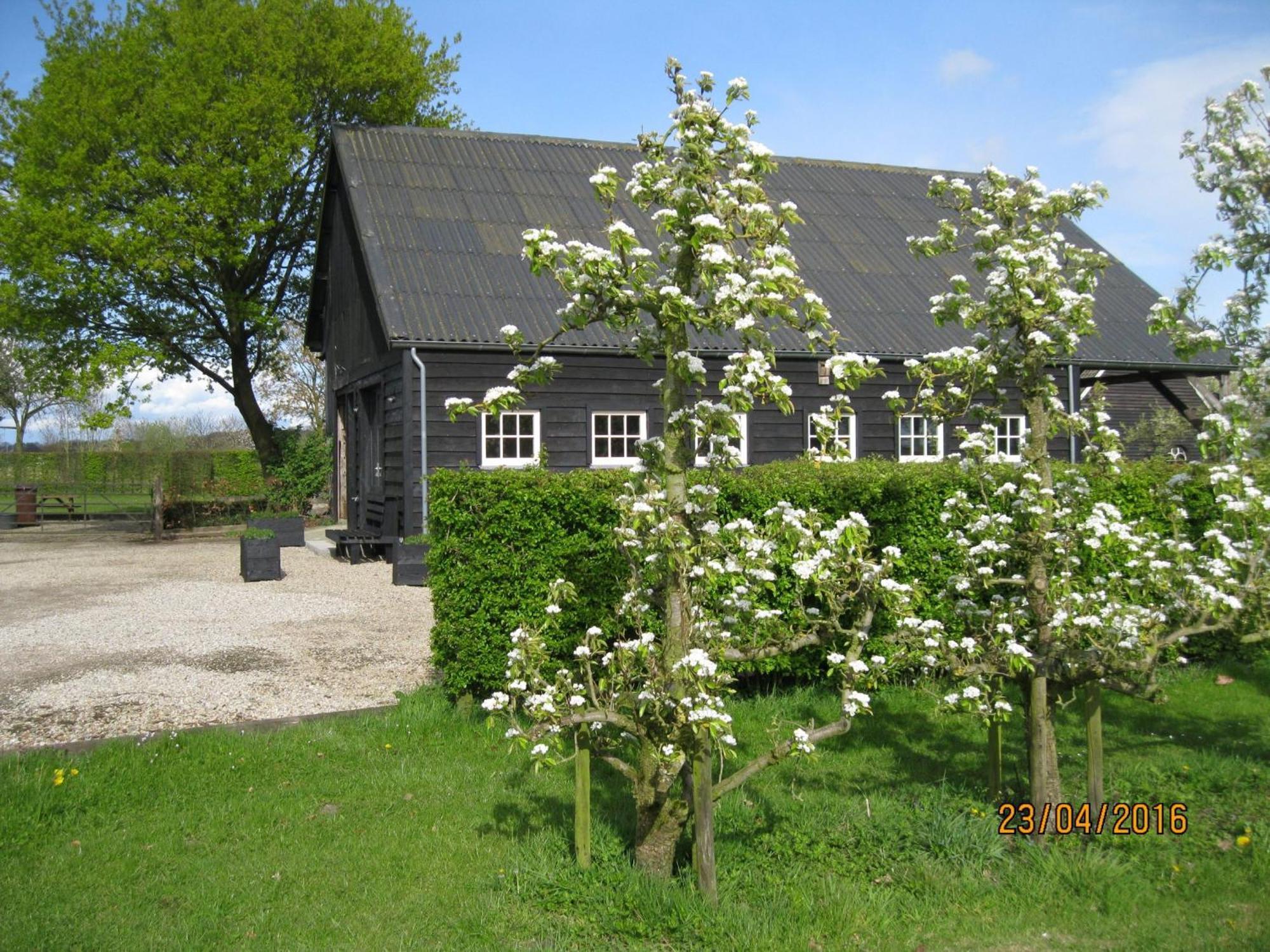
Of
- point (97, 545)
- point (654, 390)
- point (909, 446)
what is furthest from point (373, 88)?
point (909, 446)

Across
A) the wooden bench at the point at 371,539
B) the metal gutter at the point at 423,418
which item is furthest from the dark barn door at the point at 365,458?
the metal gutter at the point at 423,418

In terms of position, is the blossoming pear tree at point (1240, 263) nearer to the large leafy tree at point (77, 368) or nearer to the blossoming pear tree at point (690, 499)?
the blossoming pear tree at point (690, 499)

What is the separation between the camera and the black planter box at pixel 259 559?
15.0 m

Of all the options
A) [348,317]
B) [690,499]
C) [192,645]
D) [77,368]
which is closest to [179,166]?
[77,368]

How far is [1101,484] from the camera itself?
844 centimetres

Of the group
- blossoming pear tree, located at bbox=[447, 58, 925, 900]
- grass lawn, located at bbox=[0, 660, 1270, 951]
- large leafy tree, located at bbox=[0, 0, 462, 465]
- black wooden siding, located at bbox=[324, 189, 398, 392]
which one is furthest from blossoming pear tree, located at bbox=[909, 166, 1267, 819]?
large leafy tree, located at bbox=[0, 0, 462, 465]

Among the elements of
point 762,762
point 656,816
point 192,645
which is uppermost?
point 762,762

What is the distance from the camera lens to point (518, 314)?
1619 centimetres

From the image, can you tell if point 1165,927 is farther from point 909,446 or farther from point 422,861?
point 909,446

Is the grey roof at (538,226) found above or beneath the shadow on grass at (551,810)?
above

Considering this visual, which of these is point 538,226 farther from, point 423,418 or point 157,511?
point 157,511
